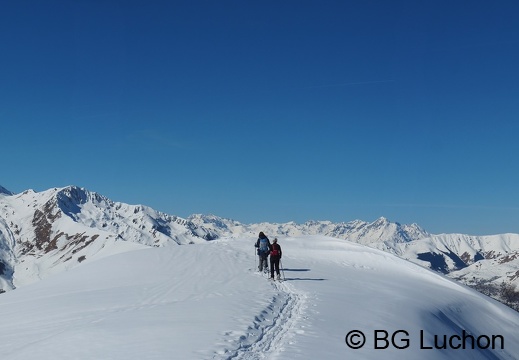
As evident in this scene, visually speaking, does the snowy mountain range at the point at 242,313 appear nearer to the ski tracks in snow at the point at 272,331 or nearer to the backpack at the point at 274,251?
the ski tracks in snow at the point at 272,331

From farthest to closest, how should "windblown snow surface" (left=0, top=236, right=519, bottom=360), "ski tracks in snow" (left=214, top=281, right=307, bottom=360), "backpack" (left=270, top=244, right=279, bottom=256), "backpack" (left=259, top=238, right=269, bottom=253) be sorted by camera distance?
1. "backpack" (left=259, top=238, right=269, bottom=253)
2. "backpack" (left=270, top=244, right=279, bottom=256)
3. "windblown snow surface" (left=0, top=236, right=519, bottom=360)
4. "ski tracks in snow" (left=214, top=281, right=307, bottom=360)

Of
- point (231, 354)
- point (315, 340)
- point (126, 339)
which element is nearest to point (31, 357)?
point (126, 339)

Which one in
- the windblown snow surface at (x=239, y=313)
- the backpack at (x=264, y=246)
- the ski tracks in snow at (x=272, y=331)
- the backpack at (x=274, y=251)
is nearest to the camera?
the ski tracks in snow at (x=272, y=331)

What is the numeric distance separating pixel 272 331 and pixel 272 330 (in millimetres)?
125

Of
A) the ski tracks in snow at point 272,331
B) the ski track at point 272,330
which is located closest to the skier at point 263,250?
the ski track at point 272,330

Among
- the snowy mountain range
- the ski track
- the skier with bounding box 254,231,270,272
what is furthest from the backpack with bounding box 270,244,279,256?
the ski track

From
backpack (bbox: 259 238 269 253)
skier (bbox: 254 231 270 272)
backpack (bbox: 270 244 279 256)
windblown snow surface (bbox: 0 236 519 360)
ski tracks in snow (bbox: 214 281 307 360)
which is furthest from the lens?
backpack (bbox: 259 238 269 253)

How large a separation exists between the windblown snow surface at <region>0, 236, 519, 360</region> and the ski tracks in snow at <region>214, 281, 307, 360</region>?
0.13 ft

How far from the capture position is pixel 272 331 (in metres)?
17.4

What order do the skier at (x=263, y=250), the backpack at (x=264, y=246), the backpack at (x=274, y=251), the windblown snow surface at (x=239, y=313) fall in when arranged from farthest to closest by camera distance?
the backpack at (x=264, y=246)
the skier at (x=263, y=250)
the backpack at (x=274, y=251)
the windblown snow surface at (x=239, y=313)

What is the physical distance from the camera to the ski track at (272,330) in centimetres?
1463

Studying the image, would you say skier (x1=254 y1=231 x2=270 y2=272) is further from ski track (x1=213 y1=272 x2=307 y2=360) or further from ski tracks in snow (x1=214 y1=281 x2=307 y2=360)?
ski tracks in snow (x1=214 y1=281 x2=307 y2=360)

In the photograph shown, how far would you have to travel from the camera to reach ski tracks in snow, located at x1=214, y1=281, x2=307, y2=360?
1462 centimetres

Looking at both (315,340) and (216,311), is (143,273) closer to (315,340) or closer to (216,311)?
(216,311)
